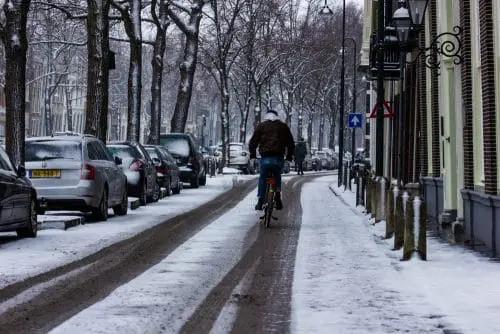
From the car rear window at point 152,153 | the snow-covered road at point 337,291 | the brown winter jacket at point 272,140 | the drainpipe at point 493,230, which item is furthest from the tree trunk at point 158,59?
the drainpipe at point 493,230

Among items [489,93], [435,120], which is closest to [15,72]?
[435,120]

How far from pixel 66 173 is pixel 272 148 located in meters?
3.43

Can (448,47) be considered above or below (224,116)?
below

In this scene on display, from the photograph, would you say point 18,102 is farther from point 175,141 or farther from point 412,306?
point 175,141

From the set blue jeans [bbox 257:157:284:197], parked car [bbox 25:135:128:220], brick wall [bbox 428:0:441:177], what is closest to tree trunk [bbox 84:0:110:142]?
brick wall [bbox 428:0:441:177]

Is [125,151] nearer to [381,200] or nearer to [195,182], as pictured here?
[381,200]

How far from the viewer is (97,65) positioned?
30.9 meters

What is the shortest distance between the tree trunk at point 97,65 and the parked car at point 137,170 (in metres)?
2.06

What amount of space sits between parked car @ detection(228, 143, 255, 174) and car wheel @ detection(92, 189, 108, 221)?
43.2 m

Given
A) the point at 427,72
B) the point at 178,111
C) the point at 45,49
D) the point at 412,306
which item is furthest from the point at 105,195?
the point at 45,49

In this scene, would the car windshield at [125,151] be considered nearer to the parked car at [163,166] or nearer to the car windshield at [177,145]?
the parked car at [163,166]

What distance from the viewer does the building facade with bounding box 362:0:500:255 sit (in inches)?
653

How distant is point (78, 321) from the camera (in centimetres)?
861

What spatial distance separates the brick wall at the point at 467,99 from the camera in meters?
18.8
